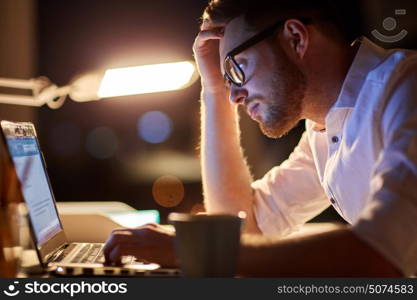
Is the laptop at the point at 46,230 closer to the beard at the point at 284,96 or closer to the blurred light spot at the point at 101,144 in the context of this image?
the beard at the point at 284,96

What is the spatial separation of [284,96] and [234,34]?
201 millimetres

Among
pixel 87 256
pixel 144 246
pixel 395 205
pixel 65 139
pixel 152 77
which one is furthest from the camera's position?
pixel 65 139

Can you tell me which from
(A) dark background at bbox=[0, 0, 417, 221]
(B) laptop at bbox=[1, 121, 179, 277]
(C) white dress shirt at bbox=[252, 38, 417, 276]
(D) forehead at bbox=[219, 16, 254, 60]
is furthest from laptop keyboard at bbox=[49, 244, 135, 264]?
(A) dark background at bbox=[0, 0, 417, 221]

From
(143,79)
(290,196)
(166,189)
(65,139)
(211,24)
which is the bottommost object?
(166,189)

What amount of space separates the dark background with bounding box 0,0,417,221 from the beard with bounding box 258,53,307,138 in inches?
61.9

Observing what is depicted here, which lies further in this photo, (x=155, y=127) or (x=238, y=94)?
(x=155, y=127)

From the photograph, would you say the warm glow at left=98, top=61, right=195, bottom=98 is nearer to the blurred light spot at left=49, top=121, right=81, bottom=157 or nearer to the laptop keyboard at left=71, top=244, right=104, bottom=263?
the laptop keyboard at left=71, top=244, right=104, bottom=263

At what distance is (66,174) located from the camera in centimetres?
315

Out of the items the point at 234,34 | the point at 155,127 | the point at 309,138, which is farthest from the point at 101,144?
the point at 234,34

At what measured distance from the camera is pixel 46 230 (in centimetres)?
107

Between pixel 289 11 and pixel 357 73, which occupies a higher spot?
pixel 289 11

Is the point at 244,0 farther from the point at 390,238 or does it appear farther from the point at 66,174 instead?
the point at 66,174

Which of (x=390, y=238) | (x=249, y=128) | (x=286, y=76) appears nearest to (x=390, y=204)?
(x=390, y=238)

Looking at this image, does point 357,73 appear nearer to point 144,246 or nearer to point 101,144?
point 144,246
